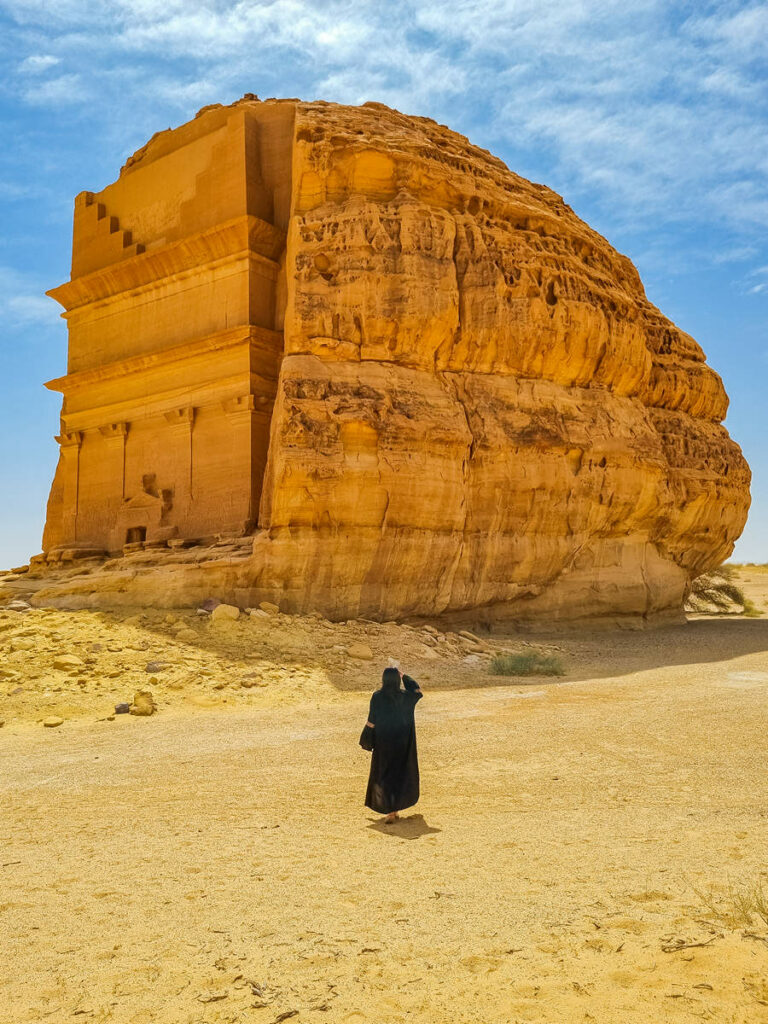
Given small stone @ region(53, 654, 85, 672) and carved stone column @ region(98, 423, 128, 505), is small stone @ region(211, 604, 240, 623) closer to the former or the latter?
small stone @ region(53, 654, 85, 672)

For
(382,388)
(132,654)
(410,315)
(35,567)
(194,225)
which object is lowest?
(132,654)

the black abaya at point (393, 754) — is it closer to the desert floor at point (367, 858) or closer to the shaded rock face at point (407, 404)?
the desert floor at point (367, 858)

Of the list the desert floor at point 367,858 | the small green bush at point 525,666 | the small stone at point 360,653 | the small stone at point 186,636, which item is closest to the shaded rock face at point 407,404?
the small stone at point 186,636

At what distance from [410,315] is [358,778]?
993cm

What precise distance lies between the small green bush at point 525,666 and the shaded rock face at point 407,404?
8.83 ft

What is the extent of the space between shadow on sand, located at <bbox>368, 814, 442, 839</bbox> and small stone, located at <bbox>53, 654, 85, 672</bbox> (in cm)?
609

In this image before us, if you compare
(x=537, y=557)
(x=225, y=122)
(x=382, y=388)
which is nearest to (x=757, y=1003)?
(x=382, y=388)

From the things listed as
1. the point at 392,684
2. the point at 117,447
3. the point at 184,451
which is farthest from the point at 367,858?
the point at 117,447

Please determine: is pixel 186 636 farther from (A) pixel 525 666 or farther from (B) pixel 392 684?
(B) pixel 392 684

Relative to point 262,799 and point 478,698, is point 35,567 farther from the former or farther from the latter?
point 262,799

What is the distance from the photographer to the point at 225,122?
17.2m

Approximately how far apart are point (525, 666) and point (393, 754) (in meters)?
6.87

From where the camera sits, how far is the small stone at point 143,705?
8.98m

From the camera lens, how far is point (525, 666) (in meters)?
12.2
